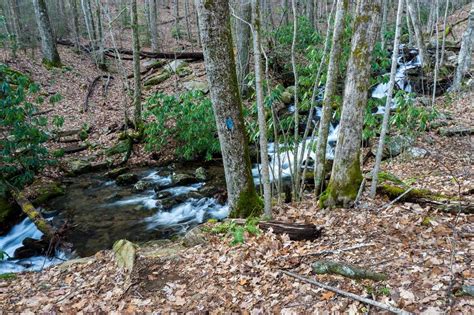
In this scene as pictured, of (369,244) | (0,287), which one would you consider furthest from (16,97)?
(369,244)

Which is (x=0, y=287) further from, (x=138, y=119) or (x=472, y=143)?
(x=472, y=143)

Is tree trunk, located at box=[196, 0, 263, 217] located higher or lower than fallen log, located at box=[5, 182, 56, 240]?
higher

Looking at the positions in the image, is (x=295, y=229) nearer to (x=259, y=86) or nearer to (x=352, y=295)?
(x=352, y=295)

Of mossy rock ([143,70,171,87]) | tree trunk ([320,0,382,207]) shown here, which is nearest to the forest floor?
tree trunk ([320,0,382,207])

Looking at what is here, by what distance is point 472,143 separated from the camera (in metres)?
8.66

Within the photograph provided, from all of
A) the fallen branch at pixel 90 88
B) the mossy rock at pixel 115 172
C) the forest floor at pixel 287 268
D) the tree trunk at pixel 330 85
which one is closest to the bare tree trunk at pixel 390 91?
the forest floor at pixel 287 268

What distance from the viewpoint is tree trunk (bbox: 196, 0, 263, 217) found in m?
4.70

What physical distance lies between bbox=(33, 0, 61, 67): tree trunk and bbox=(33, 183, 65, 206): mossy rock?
980 cm

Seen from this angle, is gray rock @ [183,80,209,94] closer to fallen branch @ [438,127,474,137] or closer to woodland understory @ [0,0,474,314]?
woodland understory @ [0,0,474,314]

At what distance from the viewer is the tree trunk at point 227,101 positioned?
470 cm

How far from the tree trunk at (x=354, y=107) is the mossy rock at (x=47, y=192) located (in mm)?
7702

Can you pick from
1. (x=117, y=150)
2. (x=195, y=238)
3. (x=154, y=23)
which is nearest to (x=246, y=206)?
(x=195, y=238)

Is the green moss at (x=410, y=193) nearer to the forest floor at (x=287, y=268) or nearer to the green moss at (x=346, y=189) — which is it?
the forest floor at (x=287, y=268)

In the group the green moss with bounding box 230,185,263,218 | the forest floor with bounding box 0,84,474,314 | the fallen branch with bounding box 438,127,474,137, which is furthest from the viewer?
the fallen branch with bounding box 438,127,474,137
